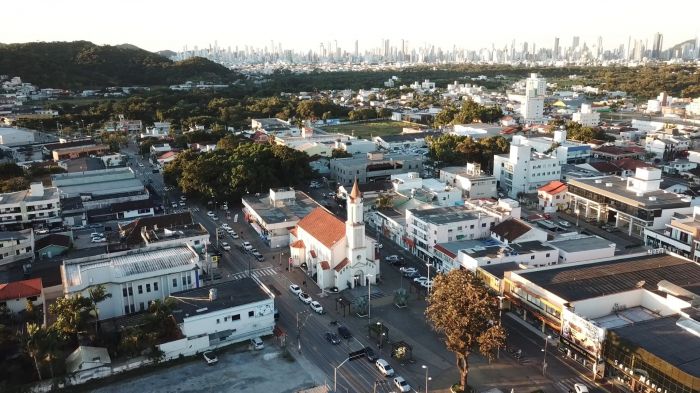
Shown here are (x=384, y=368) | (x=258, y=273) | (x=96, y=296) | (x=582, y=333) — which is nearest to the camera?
(x=384, y=368)

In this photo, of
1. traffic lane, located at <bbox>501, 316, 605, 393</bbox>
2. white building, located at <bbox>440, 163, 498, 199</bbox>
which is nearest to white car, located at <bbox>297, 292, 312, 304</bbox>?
traffic lane, located at <bbox>501, 316, 605, 393</bbox>

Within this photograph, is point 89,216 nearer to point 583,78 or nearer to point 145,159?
point 145,159

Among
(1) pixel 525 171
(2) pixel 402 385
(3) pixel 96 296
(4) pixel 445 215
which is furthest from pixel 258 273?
(1) pixel 525 171

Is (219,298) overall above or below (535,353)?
above

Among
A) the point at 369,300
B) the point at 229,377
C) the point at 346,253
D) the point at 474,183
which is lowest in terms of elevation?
the point at 229,377

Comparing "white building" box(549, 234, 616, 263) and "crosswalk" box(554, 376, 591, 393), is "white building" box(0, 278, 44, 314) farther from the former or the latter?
"white building" box(549, 234, 616, 263)

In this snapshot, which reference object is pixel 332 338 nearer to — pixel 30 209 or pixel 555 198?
pixel 555 198

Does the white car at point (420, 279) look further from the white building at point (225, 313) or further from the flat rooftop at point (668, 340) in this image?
the flat rooftop at point (668, 340)
